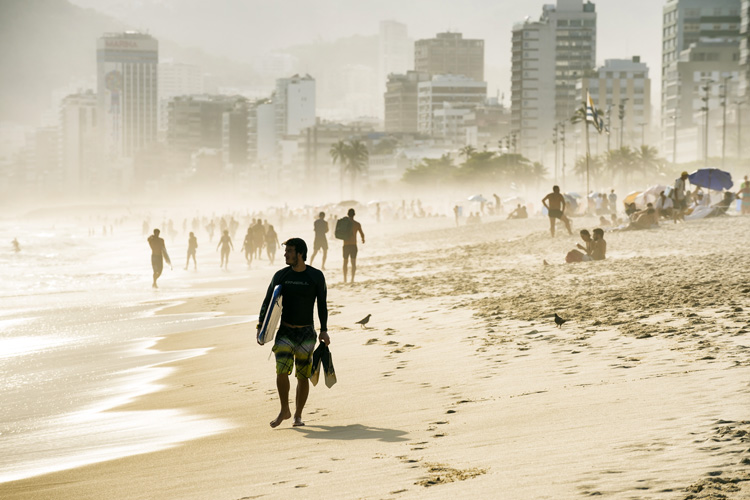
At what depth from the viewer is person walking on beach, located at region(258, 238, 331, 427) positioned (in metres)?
7.67

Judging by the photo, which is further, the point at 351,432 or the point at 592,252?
the point at 592,252

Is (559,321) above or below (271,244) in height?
below

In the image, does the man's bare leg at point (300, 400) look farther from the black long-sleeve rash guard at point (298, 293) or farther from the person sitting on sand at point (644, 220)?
the person sitting on sand at point (644, 220)

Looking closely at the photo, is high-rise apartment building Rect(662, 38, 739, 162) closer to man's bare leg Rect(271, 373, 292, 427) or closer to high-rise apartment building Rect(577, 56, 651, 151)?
high-rise apartment building Rect(577, 56, 651, 151)

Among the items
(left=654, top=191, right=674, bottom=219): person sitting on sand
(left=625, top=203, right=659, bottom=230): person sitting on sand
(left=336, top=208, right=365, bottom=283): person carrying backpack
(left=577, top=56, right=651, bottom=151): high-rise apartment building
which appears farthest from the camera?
(left=577, top=56, right=651, bottom=151): high-rise apartment building

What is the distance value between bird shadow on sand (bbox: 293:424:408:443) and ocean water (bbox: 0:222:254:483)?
0.80m

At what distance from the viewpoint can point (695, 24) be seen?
159750mm

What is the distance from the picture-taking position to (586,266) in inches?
699

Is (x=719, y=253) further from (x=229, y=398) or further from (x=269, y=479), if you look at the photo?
(x=269, y=479)

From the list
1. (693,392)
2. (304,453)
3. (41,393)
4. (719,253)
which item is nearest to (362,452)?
(304,453)

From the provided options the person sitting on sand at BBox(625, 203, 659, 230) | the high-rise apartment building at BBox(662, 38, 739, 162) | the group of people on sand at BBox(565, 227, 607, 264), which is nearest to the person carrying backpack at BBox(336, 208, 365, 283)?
the group of people on sand at BBox(565, 227, 607, 264)

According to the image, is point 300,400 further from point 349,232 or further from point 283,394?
point 349,232

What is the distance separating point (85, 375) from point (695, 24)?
162077 millimetres

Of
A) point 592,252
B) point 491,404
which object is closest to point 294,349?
point 491,404
